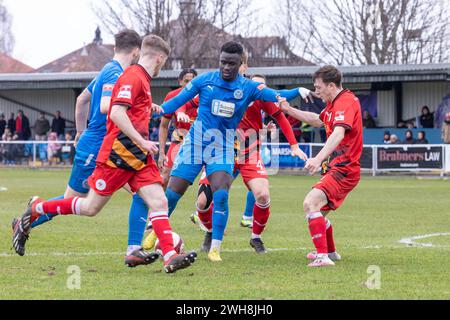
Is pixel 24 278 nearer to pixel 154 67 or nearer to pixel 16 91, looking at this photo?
pixel 154 67

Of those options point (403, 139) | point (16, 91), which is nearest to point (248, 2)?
point (16, 91)

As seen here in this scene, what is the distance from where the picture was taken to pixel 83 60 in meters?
82.3

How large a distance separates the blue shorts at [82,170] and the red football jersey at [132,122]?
106 centimetres

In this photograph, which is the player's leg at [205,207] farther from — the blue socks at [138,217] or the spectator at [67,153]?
the spectator at [67,153]

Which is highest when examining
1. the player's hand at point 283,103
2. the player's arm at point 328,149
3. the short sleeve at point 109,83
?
the short sleeve at point 109,83

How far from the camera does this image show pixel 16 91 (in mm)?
41844

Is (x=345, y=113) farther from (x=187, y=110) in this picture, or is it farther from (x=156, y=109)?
(x=187, y=110)

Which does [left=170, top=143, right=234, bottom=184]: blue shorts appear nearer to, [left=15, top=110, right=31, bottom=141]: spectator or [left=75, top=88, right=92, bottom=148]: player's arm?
[left=75, top=88, right=92, bottom=148]: player's arm

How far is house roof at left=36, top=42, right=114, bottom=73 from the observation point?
7706 cm

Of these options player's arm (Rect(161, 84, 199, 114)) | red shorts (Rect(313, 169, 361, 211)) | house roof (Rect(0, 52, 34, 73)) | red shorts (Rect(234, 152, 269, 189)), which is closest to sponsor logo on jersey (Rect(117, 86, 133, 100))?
player's arm (Rect(161, 84, 199, 114))

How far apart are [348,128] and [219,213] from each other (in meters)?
1.65

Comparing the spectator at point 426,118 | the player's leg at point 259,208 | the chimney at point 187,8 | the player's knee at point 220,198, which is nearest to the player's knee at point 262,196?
the player's leg at point 259,208

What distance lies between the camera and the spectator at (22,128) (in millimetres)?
37625

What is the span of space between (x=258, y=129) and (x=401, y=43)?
38884mm
